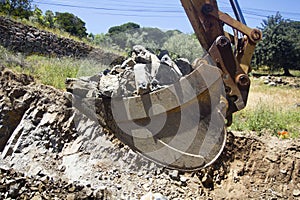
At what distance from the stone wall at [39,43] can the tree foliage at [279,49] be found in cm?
1158

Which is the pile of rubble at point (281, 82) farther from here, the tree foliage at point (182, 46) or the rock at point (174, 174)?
the rock at point (174, 174)

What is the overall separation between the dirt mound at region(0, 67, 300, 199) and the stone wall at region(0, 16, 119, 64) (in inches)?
161

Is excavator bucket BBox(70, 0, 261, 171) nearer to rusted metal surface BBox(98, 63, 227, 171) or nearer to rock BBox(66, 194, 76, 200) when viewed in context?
rusted metal surface BBox(98, 63, 227, 171)

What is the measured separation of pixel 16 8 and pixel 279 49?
1435cm

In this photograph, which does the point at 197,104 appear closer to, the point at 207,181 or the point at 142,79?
the point at 142,79

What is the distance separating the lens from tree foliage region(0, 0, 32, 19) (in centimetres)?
1019

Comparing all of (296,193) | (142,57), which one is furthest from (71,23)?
(296,193)

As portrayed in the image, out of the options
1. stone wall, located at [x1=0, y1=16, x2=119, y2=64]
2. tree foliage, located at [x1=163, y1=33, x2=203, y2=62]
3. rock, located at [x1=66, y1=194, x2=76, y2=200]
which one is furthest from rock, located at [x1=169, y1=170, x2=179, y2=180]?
tree foliage, located at [x1=163, y1=33, x2=203, y2=62]

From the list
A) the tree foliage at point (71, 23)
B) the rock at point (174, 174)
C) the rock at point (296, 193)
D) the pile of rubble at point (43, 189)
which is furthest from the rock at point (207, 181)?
the tree foliage at point (71, 23)

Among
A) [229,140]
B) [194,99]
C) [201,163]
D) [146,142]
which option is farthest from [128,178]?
[229,140]

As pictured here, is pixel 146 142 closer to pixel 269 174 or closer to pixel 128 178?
pixel 128 178

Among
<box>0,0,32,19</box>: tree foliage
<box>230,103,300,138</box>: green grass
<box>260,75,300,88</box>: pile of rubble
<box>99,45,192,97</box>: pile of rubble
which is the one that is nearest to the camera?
<box>99,45,192,97</box>: pile of rubble

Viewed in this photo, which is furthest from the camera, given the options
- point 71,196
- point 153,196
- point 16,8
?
point 16,8

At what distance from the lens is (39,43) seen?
827cm
